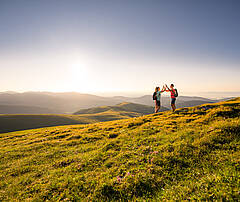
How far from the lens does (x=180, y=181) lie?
6.73 m

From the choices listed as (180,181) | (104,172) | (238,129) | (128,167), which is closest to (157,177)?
(180,181)

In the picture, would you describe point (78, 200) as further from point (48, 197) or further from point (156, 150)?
point (156, 150)

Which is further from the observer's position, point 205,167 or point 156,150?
point 156,150

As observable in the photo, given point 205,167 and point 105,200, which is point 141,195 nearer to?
point 105,200

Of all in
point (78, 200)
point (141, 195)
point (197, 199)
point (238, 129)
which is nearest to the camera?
point (197, 199)

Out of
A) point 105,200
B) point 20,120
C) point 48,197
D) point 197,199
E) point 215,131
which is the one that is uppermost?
point 215,131

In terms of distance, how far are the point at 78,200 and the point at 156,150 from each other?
22.3 feet

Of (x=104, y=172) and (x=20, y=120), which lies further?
→ (x=20, y=120)

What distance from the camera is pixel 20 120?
179 meters

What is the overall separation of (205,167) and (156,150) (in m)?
3.66

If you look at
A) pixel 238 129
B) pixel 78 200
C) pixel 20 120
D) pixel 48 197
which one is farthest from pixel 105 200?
pixel 20 120

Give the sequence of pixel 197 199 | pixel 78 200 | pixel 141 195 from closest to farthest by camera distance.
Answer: pixel 197 199
pixel 141 195
pixel 78 200

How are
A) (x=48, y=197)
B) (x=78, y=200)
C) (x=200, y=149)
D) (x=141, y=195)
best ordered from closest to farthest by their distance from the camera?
(x=141, y=195) → (x=78, y=200) → (x=48, y=197) → (x=200, y=149)

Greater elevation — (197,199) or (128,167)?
(197,199)
